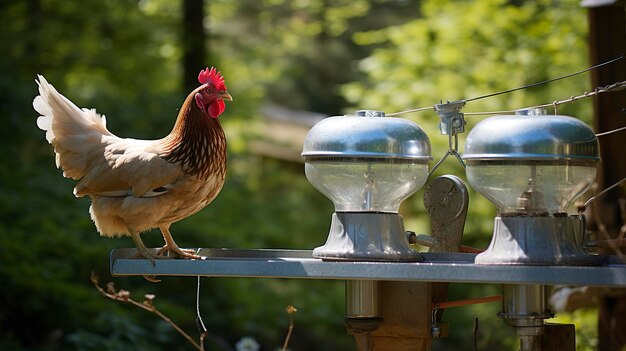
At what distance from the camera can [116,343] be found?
20.2 ft

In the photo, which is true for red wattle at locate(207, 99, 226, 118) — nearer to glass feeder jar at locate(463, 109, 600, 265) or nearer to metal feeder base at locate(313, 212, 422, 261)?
metal feeder base at locate(313, 212, 422, 261)

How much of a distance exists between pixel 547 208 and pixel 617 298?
9.82ft

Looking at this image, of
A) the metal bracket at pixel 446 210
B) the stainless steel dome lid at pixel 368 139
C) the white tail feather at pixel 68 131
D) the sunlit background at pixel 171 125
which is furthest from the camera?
the sunlit background at pixel 171 125

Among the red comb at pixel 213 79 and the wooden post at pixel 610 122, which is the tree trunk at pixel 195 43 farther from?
the red comb at pixel 213 79

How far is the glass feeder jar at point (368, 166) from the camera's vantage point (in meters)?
2.39

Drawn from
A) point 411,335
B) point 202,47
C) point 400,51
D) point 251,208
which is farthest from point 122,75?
point 411,335

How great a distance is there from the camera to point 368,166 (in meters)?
2.51

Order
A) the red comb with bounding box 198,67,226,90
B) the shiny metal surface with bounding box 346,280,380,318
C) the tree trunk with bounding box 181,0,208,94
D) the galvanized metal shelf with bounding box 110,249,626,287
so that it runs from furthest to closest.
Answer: the tree trunk with bounding box 181,0,208,94 < the red comb with bounding box 198,67,226,90 < the shiny metal surface with bounding box 346,280,380,318 < the galvanized metal shelf with bounding box 110,249,626,287

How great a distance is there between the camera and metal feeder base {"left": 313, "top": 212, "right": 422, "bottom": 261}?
239 cm

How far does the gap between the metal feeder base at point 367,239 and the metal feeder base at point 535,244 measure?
0.24 m

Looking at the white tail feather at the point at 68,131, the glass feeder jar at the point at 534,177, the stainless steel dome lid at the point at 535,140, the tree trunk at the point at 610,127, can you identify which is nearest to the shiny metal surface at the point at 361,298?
the glass feeder jar at the point at 534,177

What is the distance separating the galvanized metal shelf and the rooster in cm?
52

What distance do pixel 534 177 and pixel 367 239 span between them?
477 millimetres

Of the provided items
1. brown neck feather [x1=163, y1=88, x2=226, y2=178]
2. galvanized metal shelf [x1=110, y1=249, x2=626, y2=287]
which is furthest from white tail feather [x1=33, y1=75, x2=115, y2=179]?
galvanized metal shelf [x1=110, y1=249, x2=626, y2=287]
